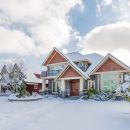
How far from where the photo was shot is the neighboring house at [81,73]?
3059 centimetres

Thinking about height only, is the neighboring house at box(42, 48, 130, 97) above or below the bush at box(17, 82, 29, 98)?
above

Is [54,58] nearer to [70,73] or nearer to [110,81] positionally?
[70,73]

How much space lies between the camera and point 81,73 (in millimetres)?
32531

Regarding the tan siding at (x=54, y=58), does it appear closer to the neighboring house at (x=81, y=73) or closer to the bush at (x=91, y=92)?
the neighboring house at (x=81, y=73)

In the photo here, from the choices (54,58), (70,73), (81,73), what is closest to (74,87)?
(70,73)

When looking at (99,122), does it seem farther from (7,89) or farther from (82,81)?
(7,89)

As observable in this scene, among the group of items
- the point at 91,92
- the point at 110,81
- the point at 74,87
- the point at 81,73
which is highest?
the point at 81,73

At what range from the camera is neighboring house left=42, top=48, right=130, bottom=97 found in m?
30.6

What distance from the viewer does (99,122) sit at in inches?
500

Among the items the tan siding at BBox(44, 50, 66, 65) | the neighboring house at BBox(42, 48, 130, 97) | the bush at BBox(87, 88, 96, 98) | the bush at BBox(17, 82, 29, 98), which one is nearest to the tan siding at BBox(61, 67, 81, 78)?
the neighboring house at BBox(42, 48, 130, 97)

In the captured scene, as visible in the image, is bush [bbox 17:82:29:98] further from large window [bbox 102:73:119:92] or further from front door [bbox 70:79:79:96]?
large window [bbox 102:73:119:92]

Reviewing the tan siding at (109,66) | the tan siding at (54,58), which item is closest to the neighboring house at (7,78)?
the tan siding at (54,58)

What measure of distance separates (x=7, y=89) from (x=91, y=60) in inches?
1061

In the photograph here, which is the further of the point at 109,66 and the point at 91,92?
the point at 109,66
